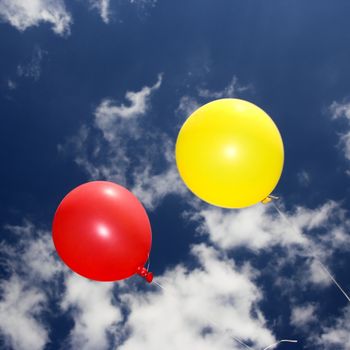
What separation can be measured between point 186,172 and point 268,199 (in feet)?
4.50

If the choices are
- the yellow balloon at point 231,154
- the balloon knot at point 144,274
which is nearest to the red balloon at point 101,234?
the balloon knot at point 144,274

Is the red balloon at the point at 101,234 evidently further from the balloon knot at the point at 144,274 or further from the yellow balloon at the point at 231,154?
the yellow balloon at the point at 231,154

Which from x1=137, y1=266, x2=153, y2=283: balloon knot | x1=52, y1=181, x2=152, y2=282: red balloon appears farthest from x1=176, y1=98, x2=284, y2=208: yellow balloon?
x1=137, y1=266, x2=153, y2=283: balloon knot

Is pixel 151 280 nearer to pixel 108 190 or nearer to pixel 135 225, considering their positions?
pixel 135 225

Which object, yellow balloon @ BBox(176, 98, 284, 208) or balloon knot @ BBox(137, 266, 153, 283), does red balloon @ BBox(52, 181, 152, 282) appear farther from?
A: yellow balloon @ BBox(176, 98, 284, 208)

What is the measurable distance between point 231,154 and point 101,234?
214 cm

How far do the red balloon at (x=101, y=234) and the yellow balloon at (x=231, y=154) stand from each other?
111cm

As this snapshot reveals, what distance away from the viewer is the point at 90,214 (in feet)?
17.4

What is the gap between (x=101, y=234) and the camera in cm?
526

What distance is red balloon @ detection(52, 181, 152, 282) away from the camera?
5.27m

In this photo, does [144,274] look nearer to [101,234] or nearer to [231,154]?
[101,234]

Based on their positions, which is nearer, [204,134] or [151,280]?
[204,134]

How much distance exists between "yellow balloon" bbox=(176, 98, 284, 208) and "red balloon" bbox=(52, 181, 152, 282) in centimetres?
111

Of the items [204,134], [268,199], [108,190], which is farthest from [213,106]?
[108,190]
